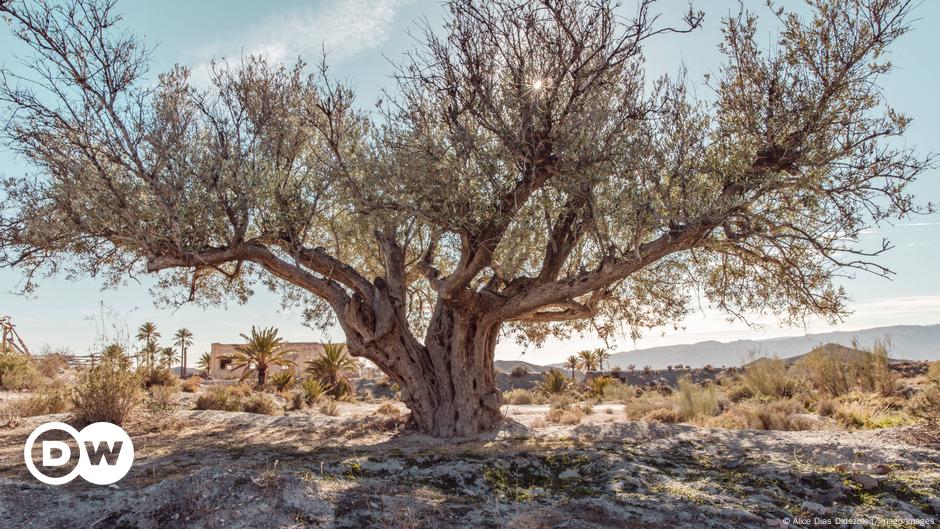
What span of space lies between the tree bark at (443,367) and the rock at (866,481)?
6.32 meters

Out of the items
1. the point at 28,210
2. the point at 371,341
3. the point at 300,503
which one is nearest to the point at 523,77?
the point at 371,341

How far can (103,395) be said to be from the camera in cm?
1196

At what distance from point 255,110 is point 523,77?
5833mm

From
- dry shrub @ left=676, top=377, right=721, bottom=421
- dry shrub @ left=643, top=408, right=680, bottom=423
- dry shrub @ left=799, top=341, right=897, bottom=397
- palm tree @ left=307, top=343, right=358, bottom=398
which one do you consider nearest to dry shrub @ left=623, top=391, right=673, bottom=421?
dry shrub @ left=643, top=408, right=680, bottom=423

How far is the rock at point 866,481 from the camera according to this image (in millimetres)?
6654

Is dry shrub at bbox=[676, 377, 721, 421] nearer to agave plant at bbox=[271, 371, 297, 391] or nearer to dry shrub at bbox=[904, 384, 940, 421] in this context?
dry shrub at bbox=[904, 384, 940, 421]

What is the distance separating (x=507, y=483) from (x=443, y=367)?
203 inches

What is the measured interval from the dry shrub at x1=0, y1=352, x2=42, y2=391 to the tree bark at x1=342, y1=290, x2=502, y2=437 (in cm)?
1345

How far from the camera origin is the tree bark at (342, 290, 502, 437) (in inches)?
454

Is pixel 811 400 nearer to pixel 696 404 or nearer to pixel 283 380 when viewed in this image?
pixel 696 404

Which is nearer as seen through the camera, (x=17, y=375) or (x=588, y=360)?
(x=17, y=375)

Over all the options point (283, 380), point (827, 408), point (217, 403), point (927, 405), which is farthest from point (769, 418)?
point (283, 380)

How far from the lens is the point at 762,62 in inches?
376

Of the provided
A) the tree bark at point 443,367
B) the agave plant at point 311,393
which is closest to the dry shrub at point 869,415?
the tree bark at point 443,367
